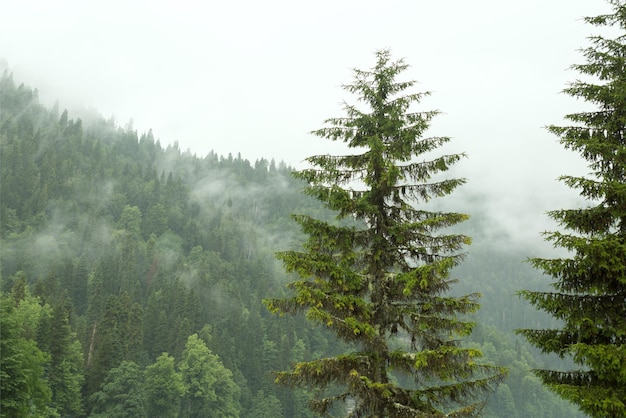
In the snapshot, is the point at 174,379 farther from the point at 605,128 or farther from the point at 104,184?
the point at 104,184

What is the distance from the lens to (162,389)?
224ft

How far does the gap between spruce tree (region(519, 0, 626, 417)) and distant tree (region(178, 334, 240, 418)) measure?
72.7 meters

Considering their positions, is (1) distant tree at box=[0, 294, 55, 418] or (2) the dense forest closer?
(1) distant tree at box=[0, 294, 55, 418]

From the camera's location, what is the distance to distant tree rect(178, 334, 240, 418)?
249ft

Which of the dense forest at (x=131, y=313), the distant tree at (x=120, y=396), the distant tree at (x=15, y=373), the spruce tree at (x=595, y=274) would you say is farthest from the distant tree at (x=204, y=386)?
the spruce tree at (x=595, y=274)

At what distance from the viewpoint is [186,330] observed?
91312 millimetres

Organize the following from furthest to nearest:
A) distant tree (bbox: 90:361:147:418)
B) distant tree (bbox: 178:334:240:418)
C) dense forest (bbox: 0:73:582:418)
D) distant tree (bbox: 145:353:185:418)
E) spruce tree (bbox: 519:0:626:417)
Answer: distant tree (bbox: 178:334:240:418) → distant tree (bbox: 145:353:185:418) → distant tree (bbox: 90:361:147:418) → dense forest (bbox: 0:73:582:418) → spruce tree (bbox: 519:0:626:417)

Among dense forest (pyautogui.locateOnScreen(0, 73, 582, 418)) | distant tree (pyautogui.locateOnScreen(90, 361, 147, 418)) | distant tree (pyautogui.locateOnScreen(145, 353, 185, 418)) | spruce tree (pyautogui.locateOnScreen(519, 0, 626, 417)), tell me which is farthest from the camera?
distant tree (pyautogui.locateOnScreen(145, 353, 185, 418))

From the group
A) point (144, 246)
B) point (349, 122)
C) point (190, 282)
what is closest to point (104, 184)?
point (144, 246)

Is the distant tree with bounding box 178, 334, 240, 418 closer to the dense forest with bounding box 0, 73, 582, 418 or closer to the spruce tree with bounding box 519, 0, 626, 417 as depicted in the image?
the dense forest with bounding box 0, 73, 582, 418

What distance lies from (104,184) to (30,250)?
7070 cm

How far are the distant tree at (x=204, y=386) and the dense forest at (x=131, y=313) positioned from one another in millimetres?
230

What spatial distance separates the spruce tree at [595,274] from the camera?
9453mm

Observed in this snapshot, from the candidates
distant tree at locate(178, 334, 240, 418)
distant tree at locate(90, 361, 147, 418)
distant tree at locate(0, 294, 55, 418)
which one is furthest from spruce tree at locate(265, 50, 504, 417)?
distant tree at locate(178, 334, 240, 418)
